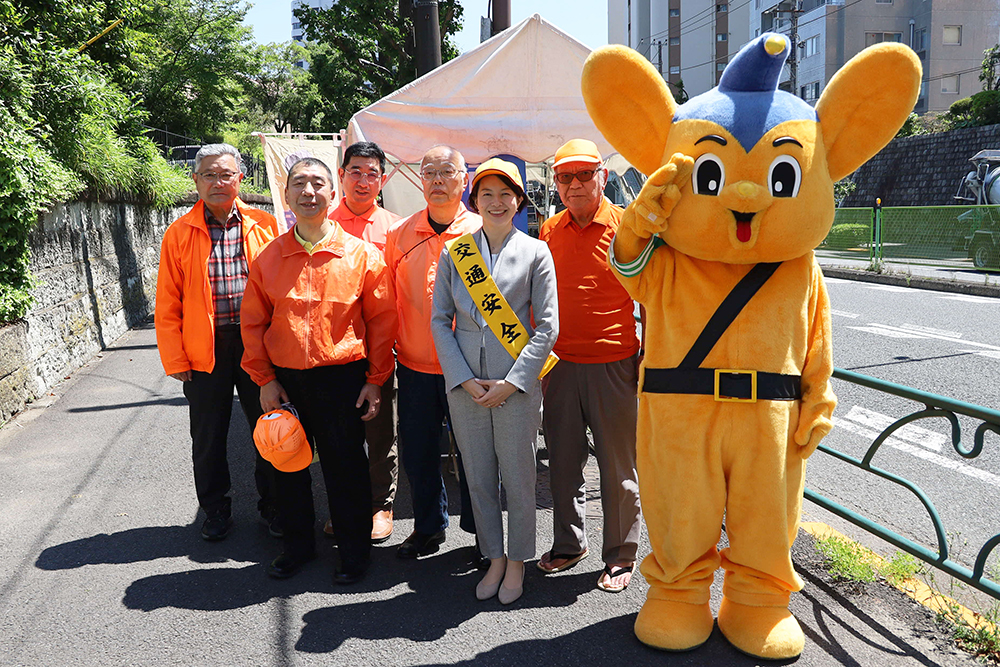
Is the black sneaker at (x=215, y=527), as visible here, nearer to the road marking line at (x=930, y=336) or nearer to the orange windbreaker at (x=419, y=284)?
the orange windbreaker at (x=419, y=284)

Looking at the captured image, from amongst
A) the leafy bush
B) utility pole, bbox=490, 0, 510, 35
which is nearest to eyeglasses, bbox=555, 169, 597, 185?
utility pole, bbox=490, 0, 510, 35

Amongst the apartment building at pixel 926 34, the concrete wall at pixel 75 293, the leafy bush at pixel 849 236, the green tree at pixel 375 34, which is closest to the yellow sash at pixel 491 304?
the concrete wall at pixel 75 293

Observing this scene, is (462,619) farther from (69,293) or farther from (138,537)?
(69,293)

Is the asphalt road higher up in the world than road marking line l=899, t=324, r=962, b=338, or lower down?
lower down

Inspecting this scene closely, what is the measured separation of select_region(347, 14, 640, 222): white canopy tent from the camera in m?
5.82

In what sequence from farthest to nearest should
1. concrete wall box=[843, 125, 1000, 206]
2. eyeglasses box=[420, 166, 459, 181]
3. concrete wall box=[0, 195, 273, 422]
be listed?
concrete wall box=[843, 125, 1000, 206]
concrete wall box=[0, 195, 273, 422]
eyeglasses box=[420, 166, 459, 181]

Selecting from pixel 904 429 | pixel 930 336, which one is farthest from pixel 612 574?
pixel 930 336

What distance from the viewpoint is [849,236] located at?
21156 millimetres

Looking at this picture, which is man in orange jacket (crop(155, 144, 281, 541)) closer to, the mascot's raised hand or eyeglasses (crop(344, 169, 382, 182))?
eyeglasses (crop(344, 169, 382, 182))

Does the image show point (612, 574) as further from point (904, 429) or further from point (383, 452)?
point (904, 429)

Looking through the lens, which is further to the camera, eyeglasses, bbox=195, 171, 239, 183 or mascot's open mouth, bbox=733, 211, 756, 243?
eyeglasses, bbox=195, 171, 239, 183

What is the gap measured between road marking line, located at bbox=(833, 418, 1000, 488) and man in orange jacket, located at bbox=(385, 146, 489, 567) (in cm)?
367

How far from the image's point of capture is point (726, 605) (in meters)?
3.02

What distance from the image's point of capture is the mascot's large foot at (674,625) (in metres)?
2.93
